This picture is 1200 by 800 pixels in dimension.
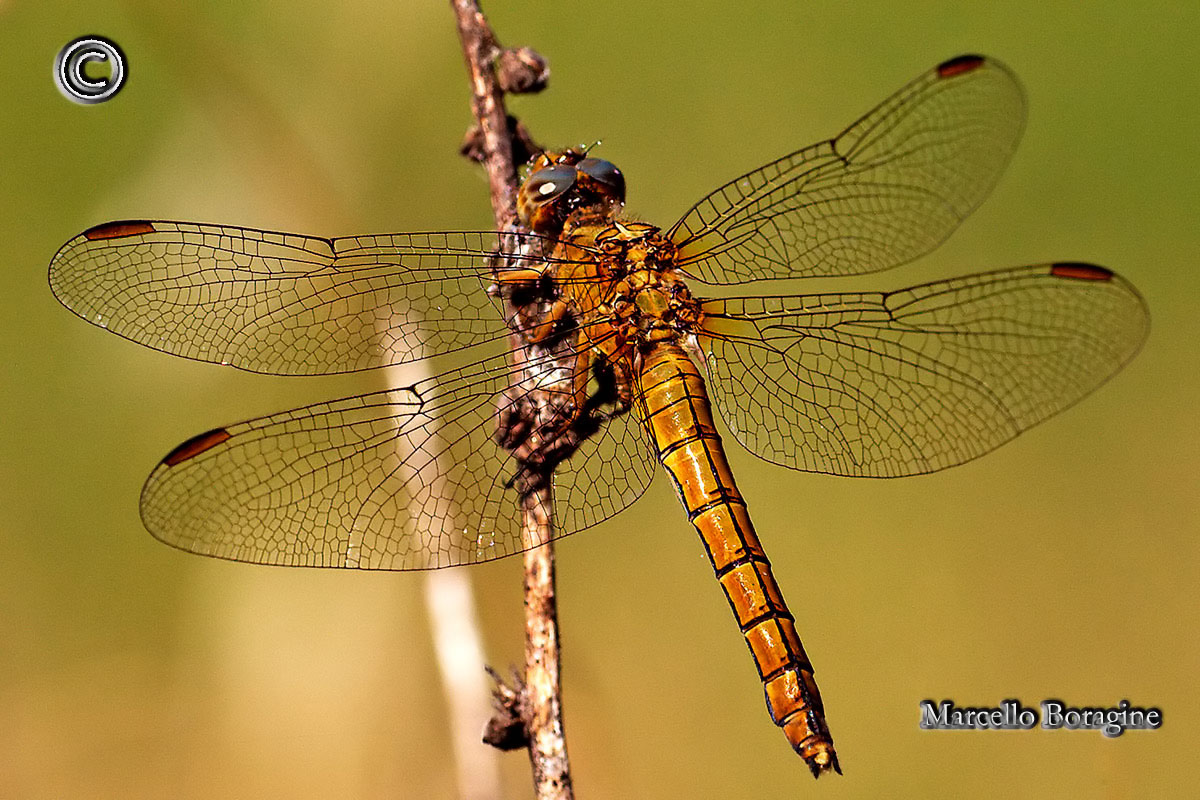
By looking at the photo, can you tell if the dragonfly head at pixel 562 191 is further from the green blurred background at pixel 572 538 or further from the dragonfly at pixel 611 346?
the green blurred background at pixel 572 538

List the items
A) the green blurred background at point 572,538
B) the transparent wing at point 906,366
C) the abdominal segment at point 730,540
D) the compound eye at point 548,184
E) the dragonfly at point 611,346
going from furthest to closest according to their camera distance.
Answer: the green blurred background at point 572,538 < the compound eye at point 548,184 < the transparent wing at point 906,366 < the dragonfly at point 611,346 < the abdominal segment at point 730,540

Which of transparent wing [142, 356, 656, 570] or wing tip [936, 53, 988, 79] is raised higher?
wing tip [936, 53, 988, 79]

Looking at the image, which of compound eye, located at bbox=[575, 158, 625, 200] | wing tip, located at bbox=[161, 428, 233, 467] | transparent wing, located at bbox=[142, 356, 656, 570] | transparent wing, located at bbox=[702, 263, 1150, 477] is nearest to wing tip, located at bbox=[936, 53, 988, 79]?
transparent wing, located at bbox=[702, 263, 1150, 477]

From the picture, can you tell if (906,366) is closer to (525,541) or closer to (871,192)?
(871,192)

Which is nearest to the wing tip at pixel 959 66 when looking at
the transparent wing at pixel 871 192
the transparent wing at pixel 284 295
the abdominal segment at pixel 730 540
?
the transparent wing at pixel 871 192

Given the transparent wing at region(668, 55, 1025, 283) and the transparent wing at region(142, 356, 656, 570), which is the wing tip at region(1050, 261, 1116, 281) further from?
the transparent wing at region(142, 356, 656, 570)

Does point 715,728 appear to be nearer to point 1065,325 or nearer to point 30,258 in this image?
point 1065,325
